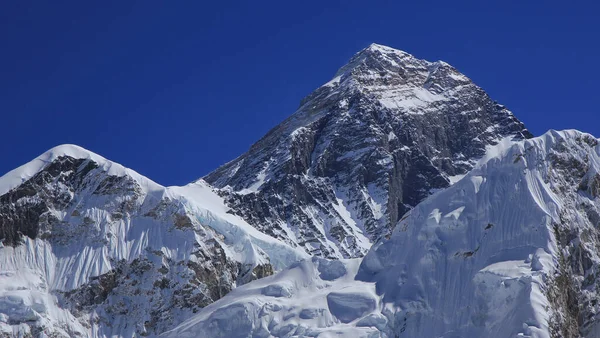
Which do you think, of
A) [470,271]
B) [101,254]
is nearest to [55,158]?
[101,254]

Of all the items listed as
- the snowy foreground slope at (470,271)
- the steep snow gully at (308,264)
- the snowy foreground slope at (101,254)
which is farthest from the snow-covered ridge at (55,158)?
the snowy foreground slope at (470,271)

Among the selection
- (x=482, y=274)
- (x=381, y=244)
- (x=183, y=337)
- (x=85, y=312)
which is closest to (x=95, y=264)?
(x=85, y=312)

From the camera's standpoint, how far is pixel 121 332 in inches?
6658

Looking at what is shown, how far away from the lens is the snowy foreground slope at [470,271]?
147m

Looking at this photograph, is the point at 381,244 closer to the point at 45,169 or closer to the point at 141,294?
the point at 141,294

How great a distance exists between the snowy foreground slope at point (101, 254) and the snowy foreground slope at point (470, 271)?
431 inches

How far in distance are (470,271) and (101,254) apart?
171 ft

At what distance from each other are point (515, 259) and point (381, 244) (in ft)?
71.0

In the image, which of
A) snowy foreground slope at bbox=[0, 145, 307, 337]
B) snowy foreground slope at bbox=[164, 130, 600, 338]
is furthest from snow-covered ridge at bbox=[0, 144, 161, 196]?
snowy foreground slope at bbox=[164, 130, 600, 338]

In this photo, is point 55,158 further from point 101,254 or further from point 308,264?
point 308,264

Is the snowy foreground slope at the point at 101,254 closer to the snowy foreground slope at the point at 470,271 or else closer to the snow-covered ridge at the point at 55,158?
the snow-covered ridge at the point at 55,158

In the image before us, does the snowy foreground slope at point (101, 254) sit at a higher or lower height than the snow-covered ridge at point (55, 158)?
lower

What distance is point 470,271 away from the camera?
154 m

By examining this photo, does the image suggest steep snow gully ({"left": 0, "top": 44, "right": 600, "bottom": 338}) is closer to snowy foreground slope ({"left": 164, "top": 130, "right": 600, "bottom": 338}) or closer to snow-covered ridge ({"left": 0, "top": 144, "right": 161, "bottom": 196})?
snowy foreground slope ({"left": 164, "top": 130, "right": 600, "bottom": 338})
